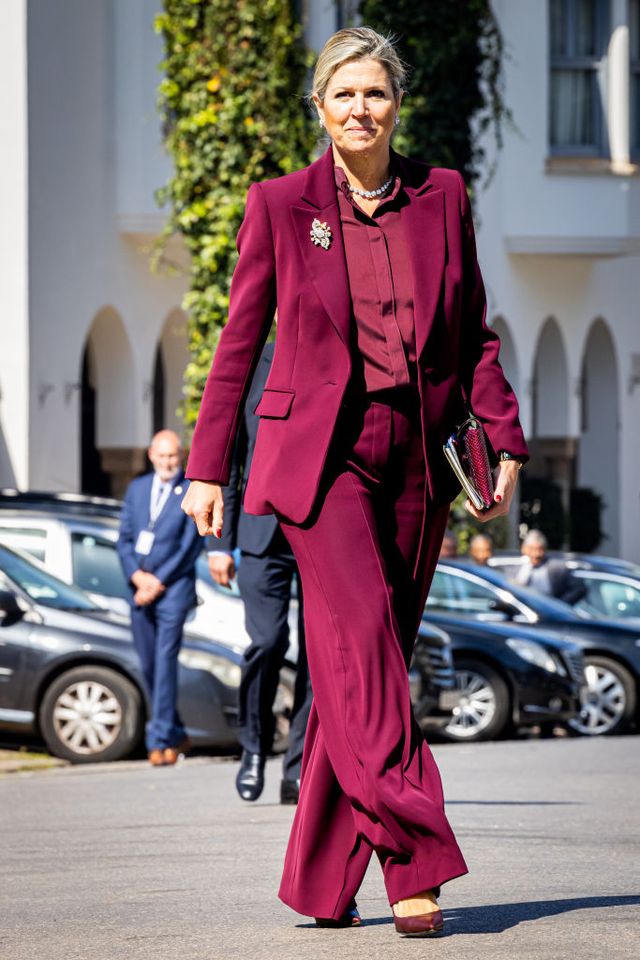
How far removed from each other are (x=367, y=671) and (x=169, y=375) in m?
20.8

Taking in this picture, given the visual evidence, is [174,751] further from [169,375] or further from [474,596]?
[169,375]

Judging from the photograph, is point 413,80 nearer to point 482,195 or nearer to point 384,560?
point 482,195

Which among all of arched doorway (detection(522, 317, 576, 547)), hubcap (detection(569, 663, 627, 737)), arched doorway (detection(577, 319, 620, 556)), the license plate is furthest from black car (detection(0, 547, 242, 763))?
arched doorway (detection(577, 319, 620, 556))

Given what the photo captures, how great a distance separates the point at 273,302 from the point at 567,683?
11540 millimetres

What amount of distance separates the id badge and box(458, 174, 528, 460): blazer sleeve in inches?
311

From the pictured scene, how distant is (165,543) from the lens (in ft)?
42.8

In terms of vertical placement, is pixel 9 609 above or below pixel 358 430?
below

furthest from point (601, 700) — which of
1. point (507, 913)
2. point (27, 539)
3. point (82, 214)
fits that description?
point (507, 913)

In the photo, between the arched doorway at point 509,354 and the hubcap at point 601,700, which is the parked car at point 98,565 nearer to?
the hubcap at point 601,700

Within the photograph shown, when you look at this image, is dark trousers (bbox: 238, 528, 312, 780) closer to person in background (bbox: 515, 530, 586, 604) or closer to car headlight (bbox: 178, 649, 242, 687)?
car headlight (bbox: 178, 649, 242, 687)

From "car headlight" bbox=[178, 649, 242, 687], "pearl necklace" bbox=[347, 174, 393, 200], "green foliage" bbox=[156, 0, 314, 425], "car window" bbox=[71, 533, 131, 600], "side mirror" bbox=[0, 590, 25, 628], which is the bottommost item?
"car headlight" bbox=[178, 649, 242, 687]

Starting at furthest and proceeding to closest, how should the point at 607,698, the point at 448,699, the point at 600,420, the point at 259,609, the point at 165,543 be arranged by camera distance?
the point at 600,420 → the point at 607,698 → the point at 448,699 → the point at 165,543 → the point at 259,609

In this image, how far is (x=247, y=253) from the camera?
5.14 metres

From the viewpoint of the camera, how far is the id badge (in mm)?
13047
